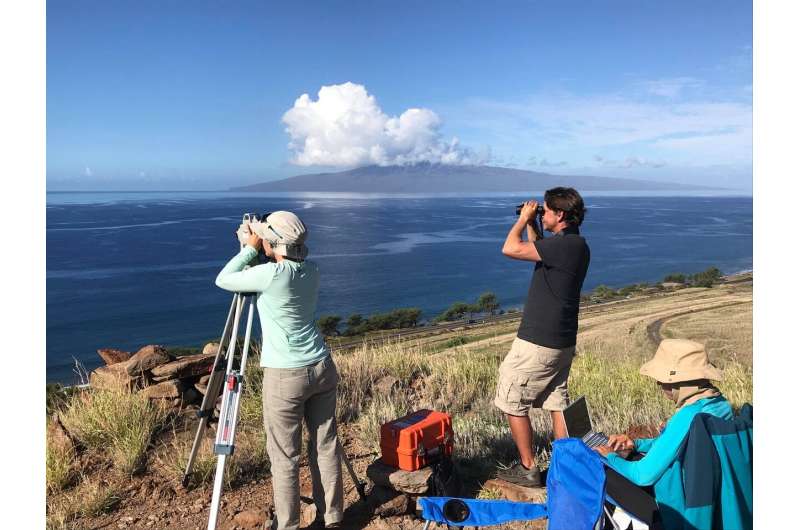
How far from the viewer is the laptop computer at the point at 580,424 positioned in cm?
300

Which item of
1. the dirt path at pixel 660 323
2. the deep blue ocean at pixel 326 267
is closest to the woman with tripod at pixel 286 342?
the dirt path at pixel 660 323

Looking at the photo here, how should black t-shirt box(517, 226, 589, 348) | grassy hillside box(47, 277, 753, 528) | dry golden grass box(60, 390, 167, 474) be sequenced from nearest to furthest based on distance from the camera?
1. black t-shirt box(517, 226, 589, 348)
2. grassy hillside box(47, 277, 753, 528)
3. dry golden grass box(60, 390, 167, 474)

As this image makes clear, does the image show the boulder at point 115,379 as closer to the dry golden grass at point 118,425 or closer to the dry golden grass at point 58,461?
the dry golden grass at point 118,425

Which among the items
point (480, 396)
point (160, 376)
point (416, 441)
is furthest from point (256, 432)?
point (480, 396)

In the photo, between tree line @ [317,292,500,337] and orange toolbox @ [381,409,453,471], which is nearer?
orange toolbox @ [381,409,453,471]

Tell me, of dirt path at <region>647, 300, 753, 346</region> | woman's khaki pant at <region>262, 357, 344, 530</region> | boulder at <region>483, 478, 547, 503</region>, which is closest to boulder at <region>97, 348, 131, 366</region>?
woman's khaki pant at <region>262, 357, 344, 530</region>

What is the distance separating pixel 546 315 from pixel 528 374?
342 millimetres

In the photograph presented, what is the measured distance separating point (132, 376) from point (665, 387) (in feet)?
13.7

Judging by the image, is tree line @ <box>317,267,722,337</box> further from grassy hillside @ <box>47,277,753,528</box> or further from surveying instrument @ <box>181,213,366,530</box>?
surveying instrument @ <box>181,213,366,530</box>

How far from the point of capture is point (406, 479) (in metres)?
3.50

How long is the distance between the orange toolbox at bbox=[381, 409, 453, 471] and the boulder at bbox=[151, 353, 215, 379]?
2229 millimetres

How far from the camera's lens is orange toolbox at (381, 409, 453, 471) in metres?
3.49
